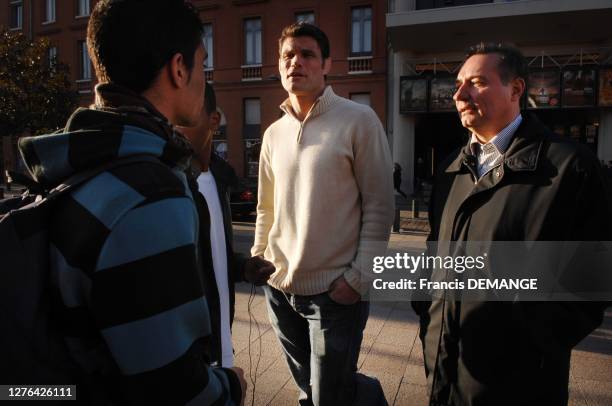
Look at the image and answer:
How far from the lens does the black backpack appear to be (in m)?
0.94

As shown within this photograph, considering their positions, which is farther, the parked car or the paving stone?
the parked car

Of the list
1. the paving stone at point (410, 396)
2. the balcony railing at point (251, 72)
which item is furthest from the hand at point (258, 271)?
the balcony railing at point (251, 72)

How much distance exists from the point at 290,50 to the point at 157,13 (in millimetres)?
1326

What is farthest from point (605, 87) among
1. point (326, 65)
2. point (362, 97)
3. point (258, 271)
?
point (258, 271)

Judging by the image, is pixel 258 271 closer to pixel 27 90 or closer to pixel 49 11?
pixel 27 90

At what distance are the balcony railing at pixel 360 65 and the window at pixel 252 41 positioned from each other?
4622 mm

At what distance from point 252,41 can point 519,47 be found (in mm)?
12127

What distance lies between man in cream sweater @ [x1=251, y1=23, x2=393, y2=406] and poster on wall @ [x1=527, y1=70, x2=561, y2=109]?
52.7ft

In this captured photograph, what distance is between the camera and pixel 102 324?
37.3 inches

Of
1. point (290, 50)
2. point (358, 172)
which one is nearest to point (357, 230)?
point (358, 172)

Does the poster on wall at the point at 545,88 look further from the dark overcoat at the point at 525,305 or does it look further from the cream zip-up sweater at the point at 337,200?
the dark overcoat at the point at 525,305

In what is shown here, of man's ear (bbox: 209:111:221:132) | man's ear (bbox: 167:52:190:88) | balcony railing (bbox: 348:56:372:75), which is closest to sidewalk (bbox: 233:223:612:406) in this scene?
man's ear (bbox: 209:111:221:132)

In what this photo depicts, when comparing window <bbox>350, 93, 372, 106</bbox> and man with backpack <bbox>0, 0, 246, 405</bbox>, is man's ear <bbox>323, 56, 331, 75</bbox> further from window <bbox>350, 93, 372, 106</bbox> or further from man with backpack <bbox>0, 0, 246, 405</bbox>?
window <bbox>350, 93, 372, 106</bbox>

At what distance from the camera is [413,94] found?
1797 centimetres
